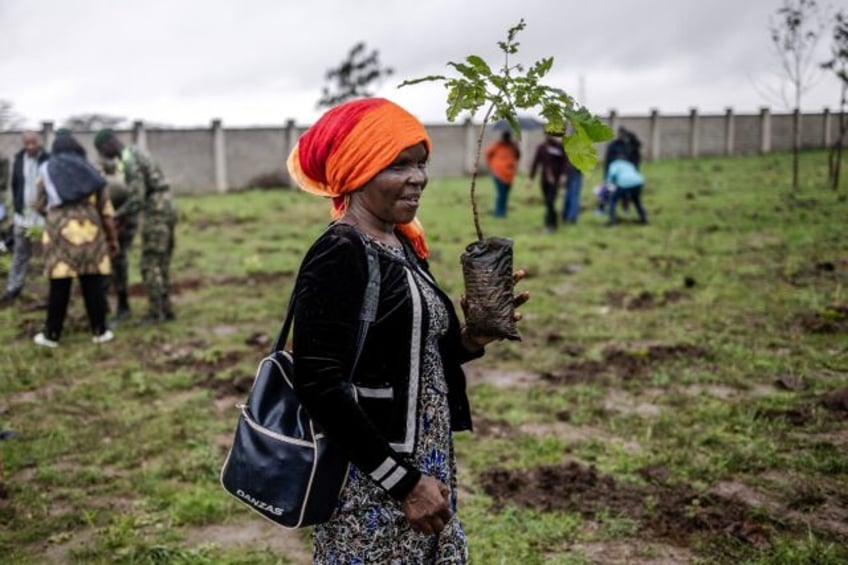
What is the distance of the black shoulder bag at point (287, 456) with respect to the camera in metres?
2.04

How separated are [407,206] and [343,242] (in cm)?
23

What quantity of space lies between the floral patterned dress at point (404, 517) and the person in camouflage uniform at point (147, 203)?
6.38 m

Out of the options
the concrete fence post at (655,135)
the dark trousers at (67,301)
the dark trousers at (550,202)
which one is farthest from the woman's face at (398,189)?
the concrete fence post at (655,135)

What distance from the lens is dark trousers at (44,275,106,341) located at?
25.1ft

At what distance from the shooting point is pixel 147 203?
8.06 metres

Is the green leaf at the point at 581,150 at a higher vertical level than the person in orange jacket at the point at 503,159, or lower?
lower

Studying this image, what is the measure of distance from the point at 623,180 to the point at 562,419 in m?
9.01

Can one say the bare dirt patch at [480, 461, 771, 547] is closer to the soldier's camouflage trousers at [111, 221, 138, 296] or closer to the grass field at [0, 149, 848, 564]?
the grass field at [0, 149, 848, 564]

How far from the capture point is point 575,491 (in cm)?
455

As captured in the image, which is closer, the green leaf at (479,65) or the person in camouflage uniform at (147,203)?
the green leaf at (479,65)

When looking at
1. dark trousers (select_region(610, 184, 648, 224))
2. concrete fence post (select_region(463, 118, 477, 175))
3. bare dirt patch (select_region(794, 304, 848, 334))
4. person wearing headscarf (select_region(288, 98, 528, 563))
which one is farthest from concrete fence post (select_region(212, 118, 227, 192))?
person wearing headscarf (select_region(288, 98, 528, 563))

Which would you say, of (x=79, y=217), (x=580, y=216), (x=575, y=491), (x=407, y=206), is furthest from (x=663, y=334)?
(x=580, y=216)

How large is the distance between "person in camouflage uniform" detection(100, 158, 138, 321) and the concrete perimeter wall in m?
11.2

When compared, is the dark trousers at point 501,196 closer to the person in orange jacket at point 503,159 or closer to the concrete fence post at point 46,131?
the person in orange jacket at point 503,159
